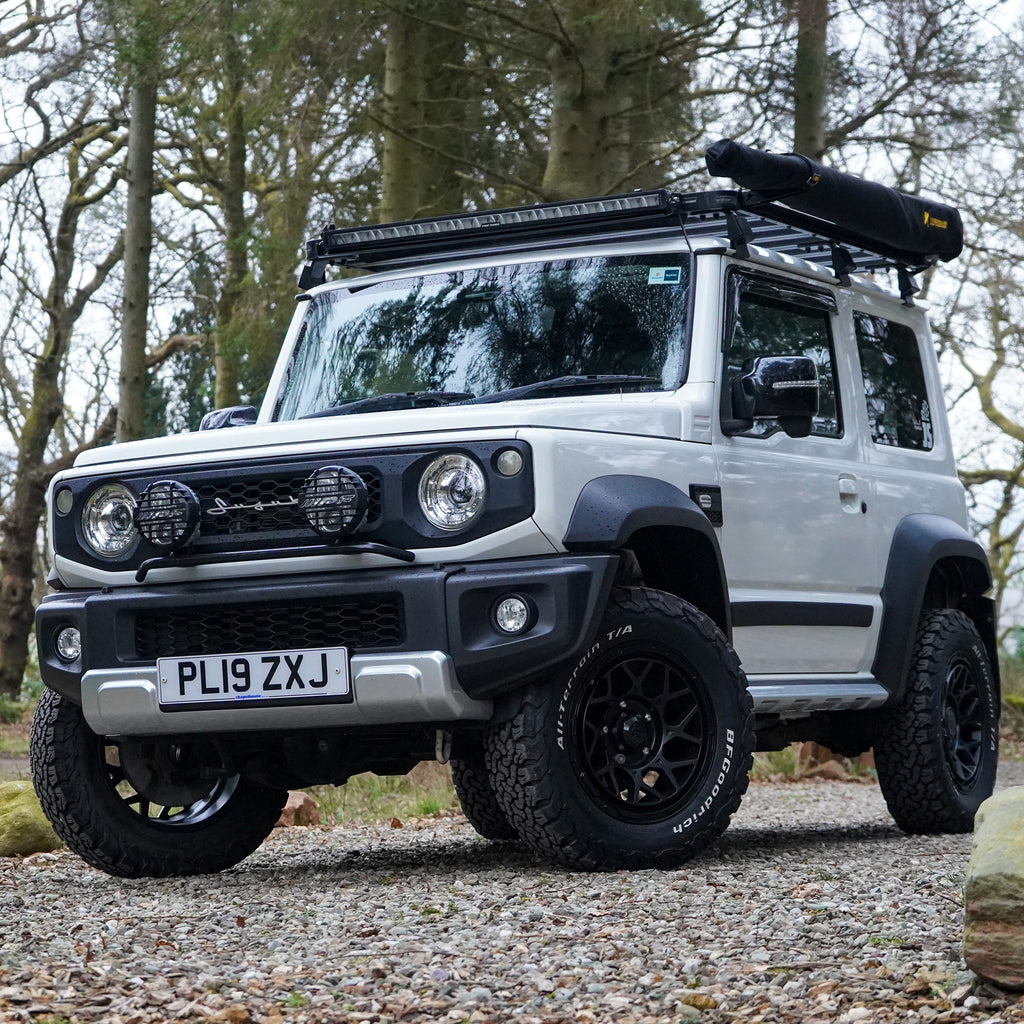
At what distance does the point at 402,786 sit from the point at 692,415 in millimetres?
5136

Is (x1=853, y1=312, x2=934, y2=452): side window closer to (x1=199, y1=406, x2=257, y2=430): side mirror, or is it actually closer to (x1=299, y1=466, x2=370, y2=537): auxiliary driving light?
(x1=199, y1=406, x2=257, y2=430): side mirror

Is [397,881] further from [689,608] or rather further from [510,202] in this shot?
[510,202]

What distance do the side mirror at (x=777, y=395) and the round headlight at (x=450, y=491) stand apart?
4.11ft

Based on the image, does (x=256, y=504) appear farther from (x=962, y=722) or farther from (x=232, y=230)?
(x=232, y=230)

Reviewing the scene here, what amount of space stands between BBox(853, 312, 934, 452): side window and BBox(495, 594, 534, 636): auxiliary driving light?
263 cm

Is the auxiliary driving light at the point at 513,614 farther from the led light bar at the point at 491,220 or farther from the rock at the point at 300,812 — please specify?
the rock at the point at 300,812

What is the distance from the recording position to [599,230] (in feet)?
21.4

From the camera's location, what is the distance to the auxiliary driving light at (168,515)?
17.9 feet

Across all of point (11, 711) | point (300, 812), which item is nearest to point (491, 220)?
point (300, 812)

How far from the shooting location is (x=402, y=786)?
10.5 m

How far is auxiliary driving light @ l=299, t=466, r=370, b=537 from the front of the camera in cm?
522

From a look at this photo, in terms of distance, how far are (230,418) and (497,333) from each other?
42.4 inches

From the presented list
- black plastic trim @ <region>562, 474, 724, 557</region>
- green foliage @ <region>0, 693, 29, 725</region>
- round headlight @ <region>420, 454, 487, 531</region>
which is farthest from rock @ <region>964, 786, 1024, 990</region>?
green foliage @ <region>0, 693, 29, 725</region>

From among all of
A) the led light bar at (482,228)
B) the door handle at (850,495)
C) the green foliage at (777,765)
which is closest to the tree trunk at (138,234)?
the green foliage at (777,765)
